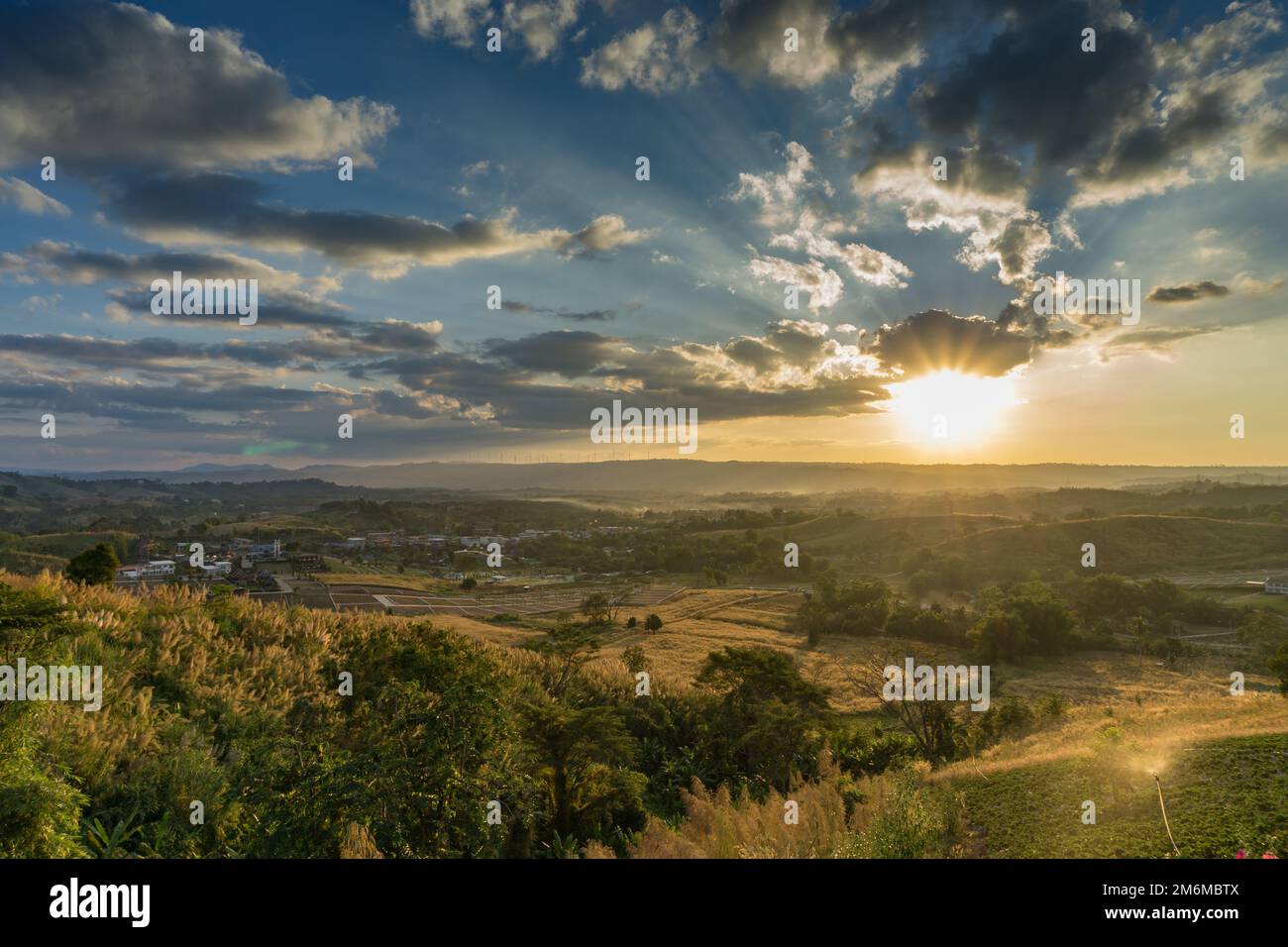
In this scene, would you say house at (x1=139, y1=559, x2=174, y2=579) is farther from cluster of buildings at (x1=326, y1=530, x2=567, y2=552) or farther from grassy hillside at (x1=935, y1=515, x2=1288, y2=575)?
grassy hillside at (x1=935, y1=515, x2=1288, y2=575)

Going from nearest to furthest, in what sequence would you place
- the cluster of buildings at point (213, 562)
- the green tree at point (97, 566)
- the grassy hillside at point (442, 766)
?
1. the grassy hillside at point (442, 766)
2. the green tree at point (97, 566)
3. the cluster of buildings at point (213, 562)

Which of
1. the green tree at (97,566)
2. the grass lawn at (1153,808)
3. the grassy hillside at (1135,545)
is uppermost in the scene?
the green tree at (97,566)

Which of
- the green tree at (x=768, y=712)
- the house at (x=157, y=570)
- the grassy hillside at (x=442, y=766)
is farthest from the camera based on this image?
the house at (x=157, y=570)

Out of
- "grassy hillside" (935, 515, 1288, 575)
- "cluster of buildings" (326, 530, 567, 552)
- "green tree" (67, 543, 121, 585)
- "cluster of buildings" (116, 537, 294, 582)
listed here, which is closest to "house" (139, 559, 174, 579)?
"cluster of buildings" (116, 537, 294, 582)

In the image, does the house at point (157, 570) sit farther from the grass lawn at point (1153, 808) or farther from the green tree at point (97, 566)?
the grass lawn at point (1153, 808)

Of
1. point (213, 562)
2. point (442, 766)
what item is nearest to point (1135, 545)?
point (442, 766)

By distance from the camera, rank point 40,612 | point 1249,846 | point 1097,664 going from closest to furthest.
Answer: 1. point 1249,846
2. point 40,612
3. point 1097,664

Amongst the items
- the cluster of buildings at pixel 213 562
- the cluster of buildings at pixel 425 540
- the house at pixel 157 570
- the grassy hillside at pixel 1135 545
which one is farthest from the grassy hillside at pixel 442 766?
the cluster of buildings at pixel 425 540

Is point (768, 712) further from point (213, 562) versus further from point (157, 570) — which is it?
point (213, 562)
